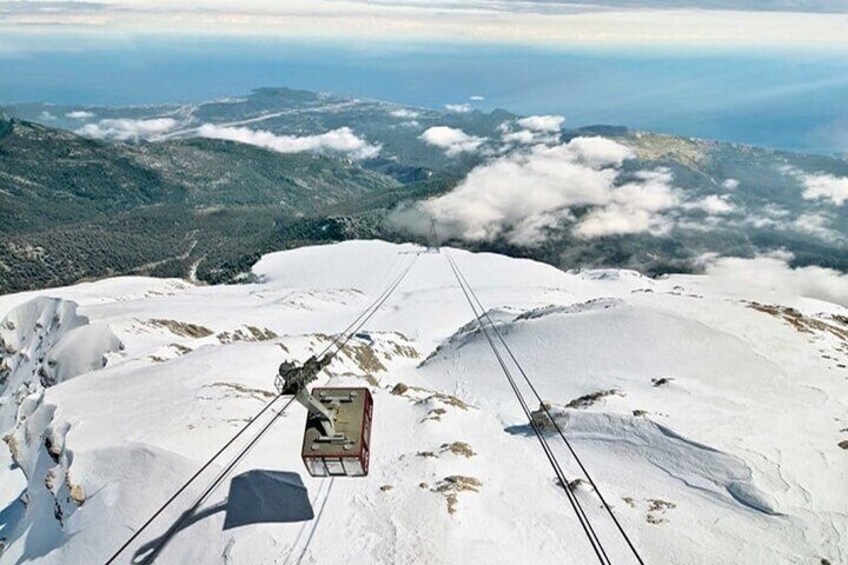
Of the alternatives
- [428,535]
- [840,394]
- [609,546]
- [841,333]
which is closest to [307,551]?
[428,535]

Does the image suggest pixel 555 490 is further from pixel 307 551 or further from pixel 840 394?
pixel 840 394

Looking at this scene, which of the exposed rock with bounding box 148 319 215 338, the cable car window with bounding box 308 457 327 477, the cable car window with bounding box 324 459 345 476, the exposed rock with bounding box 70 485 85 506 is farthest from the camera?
the exposed rock with bounding box 148 319 215 338

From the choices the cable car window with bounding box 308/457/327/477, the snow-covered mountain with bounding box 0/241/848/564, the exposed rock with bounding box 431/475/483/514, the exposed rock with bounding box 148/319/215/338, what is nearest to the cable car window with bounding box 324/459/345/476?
the cable car window with bounding box 308/457/327/477

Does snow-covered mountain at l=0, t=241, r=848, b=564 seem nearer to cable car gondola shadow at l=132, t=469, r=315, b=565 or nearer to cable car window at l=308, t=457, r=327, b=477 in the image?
cable car gondola shadow at l=132, t=469, r=315, b=565

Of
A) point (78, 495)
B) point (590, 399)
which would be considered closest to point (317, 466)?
point (78, 495)

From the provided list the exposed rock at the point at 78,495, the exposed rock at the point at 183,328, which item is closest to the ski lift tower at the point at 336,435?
the exposed rock at the point at 78,495

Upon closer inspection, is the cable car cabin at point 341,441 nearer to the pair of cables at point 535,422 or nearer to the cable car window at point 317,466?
the cable car window at point 317,466
